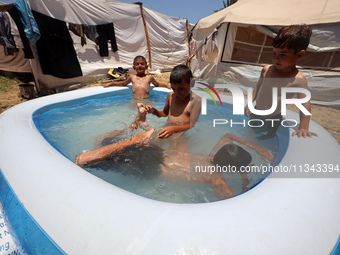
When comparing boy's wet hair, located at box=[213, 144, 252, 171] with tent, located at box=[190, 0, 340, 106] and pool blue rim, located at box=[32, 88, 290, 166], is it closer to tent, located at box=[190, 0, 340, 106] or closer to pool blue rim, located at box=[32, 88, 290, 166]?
pool blue rim, located at box=[32, 88, 290, 166]

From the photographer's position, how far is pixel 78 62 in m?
6.60

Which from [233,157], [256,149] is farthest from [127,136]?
[256,149]

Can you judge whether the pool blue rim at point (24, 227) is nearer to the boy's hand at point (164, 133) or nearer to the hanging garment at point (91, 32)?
the boy's hand at point (164, 133)

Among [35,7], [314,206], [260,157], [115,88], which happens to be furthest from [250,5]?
[314,206]

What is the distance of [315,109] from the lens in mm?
4793

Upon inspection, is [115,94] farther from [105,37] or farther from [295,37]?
[105,37]

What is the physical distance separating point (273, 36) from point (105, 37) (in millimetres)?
5968

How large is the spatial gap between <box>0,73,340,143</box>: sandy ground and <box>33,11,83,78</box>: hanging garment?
1191 millimetres

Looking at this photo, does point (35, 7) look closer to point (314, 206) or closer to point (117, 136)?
point (117, 136)

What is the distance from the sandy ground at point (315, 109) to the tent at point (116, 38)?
1.91 feet

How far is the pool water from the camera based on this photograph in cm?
168

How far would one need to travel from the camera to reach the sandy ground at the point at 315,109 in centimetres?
357

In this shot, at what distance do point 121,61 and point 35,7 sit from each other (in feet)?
11.5

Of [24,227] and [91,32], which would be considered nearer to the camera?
[24,227]
